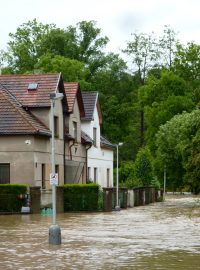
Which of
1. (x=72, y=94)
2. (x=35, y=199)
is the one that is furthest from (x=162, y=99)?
(x=35, y=199)

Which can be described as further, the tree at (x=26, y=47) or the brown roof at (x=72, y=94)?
the tree at (x=26, y=47)

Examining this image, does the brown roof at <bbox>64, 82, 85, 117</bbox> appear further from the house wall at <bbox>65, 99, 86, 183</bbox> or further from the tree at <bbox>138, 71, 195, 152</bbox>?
the tree at <bbox>138, 71, 195, 152</bbox>

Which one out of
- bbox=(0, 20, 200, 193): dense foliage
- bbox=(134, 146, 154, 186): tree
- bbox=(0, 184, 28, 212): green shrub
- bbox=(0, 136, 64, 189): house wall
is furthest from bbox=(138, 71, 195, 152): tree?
bbox=(0, 184, 28, 212): green shrub

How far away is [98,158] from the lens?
5472 centimetres

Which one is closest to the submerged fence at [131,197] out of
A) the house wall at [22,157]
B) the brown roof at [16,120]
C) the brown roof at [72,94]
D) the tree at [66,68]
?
the house wall at [22,157]

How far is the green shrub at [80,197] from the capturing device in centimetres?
4041

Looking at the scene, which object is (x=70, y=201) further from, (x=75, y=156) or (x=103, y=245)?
(x=103, y=245)

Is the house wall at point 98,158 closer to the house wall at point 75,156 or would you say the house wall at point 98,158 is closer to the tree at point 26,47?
the house wall at point 75,156

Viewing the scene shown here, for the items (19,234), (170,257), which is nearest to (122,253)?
(170,257)

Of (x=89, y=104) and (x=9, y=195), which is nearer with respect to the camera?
(x=9, y=195)

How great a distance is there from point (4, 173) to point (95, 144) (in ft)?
45.7

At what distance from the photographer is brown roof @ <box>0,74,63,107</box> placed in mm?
42947

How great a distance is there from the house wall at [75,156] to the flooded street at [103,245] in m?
15.1

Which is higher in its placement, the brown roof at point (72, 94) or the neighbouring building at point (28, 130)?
the brown roof at point (72, 94)
